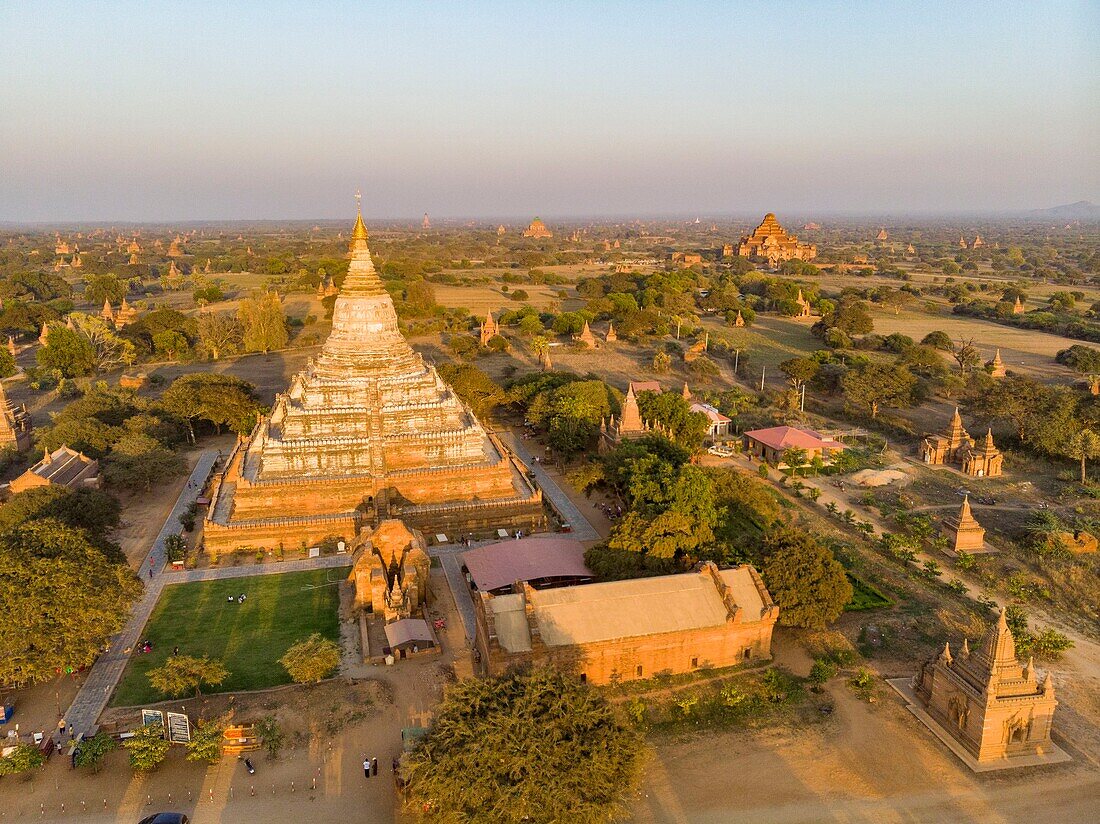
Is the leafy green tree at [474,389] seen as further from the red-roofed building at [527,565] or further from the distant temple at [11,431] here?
the distant temple at [11,431]

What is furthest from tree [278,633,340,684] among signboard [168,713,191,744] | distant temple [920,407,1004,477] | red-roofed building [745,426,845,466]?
distant temple [920,407,1004,477]

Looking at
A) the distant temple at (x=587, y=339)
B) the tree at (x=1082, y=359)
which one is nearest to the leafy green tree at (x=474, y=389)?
the distant temple at (x=587, y=339)

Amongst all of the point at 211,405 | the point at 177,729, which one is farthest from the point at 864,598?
the point at 211,405

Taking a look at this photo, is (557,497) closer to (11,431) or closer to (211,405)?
(211,405)

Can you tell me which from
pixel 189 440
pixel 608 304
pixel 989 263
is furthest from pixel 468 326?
pixel 989 263

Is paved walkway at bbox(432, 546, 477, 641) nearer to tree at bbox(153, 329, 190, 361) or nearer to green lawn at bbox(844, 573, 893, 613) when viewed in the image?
green lawn at bbox(844, 573, 893, 613)
